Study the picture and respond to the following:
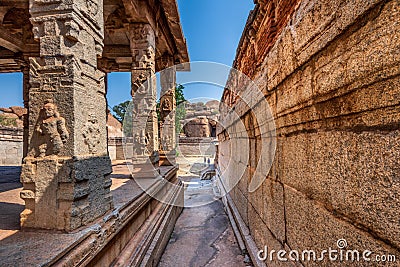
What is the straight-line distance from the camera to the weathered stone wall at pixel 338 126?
2.61 feet

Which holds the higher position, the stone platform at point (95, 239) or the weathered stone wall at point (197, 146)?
the weathered stone wall at point (197, 146)

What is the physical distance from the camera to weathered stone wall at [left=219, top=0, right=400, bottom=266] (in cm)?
79

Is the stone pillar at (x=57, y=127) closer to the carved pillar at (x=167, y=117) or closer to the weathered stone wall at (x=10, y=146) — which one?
the carved pillar at (x=167, y=117)

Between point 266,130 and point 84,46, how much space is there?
6.43ft

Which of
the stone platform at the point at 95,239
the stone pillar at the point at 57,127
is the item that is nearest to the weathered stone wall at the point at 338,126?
the stone platform at the point at 95,239

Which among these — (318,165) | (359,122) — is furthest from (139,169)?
(359,122)

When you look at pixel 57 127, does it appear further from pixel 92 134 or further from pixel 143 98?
pixel 143 98

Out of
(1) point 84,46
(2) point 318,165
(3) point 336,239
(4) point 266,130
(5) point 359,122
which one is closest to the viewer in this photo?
(5) point 359,122

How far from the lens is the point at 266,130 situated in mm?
2371

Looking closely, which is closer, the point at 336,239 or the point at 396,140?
the point at 396,140

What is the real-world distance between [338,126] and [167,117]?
6657 mm

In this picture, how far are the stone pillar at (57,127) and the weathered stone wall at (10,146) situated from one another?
1177 cm

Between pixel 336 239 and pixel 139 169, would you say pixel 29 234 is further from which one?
pixel 139 169

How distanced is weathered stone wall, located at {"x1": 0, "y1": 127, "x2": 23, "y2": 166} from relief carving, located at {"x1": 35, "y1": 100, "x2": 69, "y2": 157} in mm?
11823
